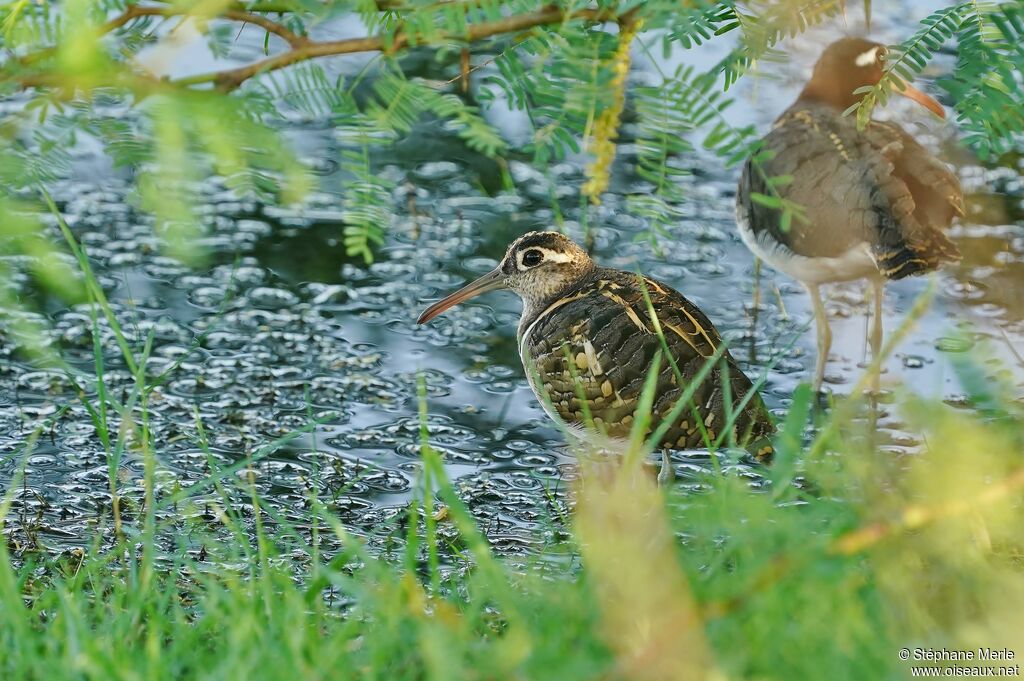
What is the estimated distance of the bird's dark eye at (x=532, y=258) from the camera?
18.5 ft

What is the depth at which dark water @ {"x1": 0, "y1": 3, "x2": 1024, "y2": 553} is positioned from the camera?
528 cm

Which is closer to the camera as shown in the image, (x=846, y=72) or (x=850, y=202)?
(x=850, y=202)

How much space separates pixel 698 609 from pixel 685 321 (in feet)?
8.76

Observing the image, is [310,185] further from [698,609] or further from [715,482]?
[715,482]

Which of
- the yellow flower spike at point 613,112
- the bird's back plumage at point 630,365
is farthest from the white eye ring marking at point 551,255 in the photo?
the yellow flower spike at point 613,112

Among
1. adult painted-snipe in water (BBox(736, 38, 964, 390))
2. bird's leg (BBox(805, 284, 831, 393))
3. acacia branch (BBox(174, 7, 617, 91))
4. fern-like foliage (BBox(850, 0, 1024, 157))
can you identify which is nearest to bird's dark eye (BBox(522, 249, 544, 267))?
adult painted-snipe in water (BBox(736, 38, 964, 390))

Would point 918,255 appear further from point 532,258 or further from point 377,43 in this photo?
Answer: point 377,43

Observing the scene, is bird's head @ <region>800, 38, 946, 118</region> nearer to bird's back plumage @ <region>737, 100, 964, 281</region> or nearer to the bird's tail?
bird's back plumage @ <region>737, 100, 964, 281</region>

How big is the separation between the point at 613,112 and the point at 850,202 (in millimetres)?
1580

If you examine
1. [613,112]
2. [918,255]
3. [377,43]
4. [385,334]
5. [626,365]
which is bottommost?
[385,334]

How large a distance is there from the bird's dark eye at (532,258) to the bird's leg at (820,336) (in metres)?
1.30

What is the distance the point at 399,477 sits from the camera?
540cm

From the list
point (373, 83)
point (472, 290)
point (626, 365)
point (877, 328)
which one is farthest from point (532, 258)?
point (373, 83)

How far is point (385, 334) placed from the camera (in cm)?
646
